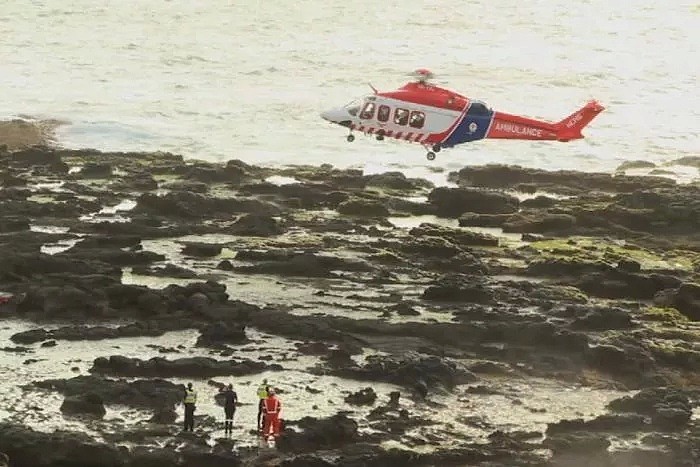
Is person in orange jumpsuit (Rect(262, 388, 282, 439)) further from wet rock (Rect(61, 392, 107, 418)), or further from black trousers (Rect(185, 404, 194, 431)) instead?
wet rock (Rect(61, 392, 107, 418))

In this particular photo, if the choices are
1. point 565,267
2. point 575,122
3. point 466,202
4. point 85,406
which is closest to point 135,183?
point 466,202

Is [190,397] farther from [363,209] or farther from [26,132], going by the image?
[26,132]

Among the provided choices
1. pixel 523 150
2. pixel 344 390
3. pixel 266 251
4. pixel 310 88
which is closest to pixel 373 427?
pixel 344 390

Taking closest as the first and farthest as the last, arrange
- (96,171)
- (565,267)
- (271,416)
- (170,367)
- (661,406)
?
(271,416), (661,406), (170,367), (565,267), (96,171)

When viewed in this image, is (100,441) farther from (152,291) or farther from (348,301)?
(348,301)

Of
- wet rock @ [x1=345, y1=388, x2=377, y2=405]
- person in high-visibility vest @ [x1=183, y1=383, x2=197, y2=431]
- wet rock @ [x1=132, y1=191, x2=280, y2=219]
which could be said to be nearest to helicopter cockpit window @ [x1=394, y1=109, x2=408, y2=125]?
wet rock @ [x1=132, y1=191, x2=280, y2=219]
